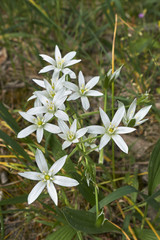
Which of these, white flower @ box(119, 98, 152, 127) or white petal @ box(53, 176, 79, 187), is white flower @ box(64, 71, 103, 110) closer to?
white flower @ box(119, 98, 152, 127)

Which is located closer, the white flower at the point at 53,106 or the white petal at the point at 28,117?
the white flower at the point at 53,106

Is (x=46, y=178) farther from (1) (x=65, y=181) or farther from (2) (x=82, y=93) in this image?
(2) (x=82, y=93)

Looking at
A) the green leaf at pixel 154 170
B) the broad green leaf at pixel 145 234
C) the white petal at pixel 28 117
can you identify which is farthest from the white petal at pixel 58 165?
the broad green leaf at pixel 145 234

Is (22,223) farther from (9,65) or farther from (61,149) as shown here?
(9,65)

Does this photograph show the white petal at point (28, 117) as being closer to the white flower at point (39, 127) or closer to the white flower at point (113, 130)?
the white flower at point (39, 127)

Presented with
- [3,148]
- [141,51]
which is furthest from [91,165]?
[141,51]

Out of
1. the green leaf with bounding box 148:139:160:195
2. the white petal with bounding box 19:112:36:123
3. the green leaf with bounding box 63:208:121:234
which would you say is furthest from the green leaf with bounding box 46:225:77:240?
the white petal with bounding box 19:112:36:123
